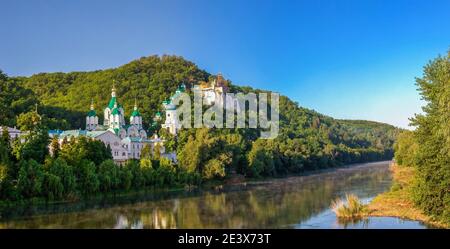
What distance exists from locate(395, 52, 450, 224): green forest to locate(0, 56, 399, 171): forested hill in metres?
37.5

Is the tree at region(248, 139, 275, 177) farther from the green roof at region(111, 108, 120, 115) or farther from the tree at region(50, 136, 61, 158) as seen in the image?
the tree at region(50, 136, 61, 158)

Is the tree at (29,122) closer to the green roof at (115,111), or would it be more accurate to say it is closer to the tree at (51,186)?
the tree at (51,186)

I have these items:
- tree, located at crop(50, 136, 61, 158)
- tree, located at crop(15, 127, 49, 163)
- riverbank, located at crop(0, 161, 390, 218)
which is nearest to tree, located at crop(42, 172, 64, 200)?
riverbank, located at crop(0, 161, 390, 218)

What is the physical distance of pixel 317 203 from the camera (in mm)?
32031

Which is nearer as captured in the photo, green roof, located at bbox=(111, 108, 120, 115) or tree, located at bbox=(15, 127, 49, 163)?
tree, located at bbox=(15, 127, 49, 163)

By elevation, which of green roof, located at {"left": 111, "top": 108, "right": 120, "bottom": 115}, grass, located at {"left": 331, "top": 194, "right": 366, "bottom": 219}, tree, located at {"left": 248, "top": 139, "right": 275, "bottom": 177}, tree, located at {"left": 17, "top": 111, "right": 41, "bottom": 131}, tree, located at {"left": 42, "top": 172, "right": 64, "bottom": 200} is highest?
green roof, located at {"left": 111, "top": 108, "right": 120, "bottom": 115}

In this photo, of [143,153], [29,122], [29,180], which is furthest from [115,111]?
[29,180]

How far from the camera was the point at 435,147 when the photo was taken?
22000 millimetres

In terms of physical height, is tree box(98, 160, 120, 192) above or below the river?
above

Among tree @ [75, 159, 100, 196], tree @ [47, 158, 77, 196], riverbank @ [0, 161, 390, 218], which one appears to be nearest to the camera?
riverbank @ [0, 161, 390, 218]

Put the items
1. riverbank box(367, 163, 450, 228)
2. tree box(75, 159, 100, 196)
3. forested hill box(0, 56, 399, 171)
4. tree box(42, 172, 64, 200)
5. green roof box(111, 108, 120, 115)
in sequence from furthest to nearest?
green roof box(111, 108, 120, 115) → forested hill box(0, 56, 399, 171) → tree box(75, 159, 100, 196) → tree box(42, 172, 64, 200) → riverbank box(367, 163, 450, 228)

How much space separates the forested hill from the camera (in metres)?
63.3
